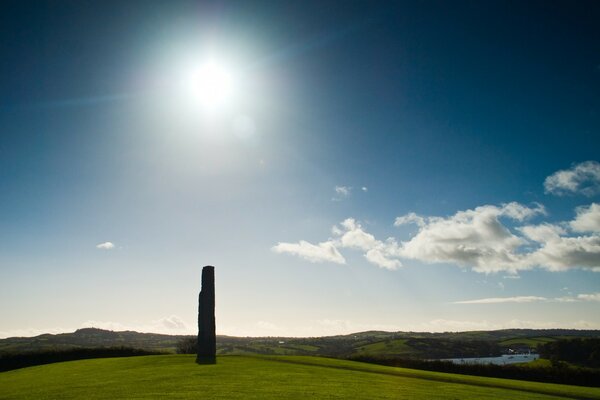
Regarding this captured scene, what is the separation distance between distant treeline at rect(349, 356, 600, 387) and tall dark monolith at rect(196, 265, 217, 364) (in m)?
21.8

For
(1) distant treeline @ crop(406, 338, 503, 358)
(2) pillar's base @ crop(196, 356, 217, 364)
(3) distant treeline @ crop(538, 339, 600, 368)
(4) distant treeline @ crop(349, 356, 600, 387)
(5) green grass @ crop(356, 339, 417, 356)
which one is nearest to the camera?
(2) pillar's base @ crop(196, 356, 217, 364)

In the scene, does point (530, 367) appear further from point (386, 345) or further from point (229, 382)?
point (386, 345)

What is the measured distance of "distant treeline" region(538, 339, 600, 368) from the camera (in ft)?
270

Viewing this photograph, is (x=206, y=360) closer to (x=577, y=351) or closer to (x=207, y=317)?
(x=207, y=317)

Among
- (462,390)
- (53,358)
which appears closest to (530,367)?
(462,390)

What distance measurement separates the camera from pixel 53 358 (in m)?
52.7

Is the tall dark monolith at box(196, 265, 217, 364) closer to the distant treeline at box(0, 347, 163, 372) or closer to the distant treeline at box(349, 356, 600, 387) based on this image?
the distant treeline at box(349, 356, 600, 387)

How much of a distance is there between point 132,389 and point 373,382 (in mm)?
13939

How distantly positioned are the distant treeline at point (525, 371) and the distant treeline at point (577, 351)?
50515 mm

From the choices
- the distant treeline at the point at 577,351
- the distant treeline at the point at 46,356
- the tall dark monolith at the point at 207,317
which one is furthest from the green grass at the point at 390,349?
the tall dark monolith at the point at 207,317

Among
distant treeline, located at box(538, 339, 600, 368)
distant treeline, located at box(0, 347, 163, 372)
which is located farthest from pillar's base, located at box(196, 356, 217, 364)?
distant treeline, located at box(538, 339, 600, 368)

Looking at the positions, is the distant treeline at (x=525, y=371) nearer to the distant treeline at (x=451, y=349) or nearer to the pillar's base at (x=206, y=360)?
the pillar's base at (x=206, y=360)

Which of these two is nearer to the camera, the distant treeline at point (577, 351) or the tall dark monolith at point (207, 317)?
the tall dark monolith at point (207, 317)

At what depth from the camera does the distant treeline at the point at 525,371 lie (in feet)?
121
